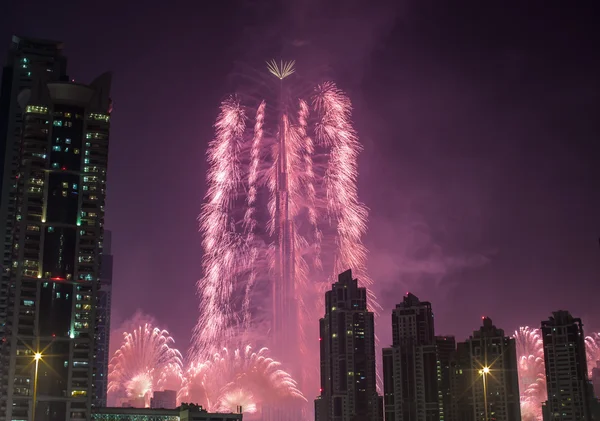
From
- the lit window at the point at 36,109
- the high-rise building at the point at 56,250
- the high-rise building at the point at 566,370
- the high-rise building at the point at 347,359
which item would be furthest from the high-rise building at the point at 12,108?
the high-rise building at the point at 566,370

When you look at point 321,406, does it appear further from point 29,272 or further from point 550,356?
point 29,272

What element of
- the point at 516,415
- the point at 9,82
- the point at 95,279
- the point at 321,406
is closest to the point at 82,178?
the point at 95,279

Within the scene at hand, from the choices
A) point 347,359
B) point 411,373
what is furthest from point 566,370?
point 347,359

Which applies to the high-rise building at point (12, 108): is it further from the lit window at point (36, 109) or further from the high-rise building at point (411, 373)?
the high-rise building at point (411, 373)

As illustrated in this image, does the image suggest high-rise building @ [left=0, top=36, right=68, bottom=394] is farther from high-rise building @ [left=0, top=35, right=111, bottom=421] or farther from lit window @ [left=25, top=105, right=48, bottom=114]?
lit window @ [left=25, top=105, right=48, bottom=114]

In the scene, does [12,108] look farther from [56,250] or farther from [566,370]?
[566,370]

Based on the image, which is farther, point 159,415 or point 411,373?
point 411,373
